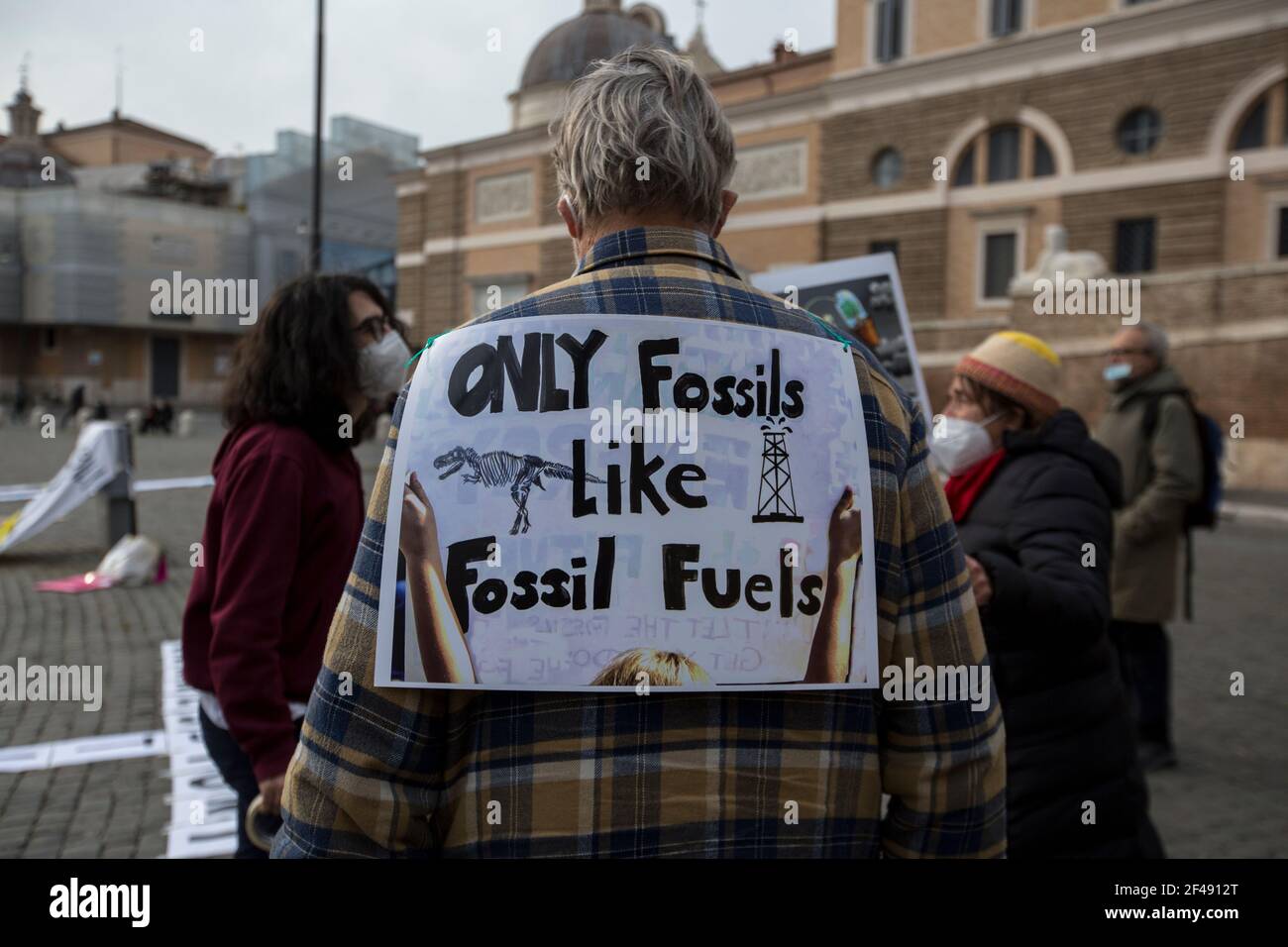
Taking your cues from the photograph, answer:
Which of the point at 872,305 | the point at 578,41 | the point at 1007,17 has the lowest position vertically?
the point at 872,305

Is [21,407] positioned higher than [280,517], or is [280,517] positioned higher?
[21,407]

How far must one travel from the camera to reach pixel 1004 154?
28625 mm

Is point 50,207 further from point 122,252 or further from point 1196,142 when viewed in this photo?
point 1196,142

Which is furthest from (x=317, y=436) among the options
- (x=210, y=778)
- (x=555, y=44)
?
(x=555, y=44)

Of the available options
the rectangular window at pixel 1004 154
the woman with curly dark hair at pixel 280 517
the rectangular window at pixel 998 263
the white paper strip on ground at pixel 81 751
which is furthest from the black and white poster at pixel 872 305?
the rectangular window at pixel 1004 154

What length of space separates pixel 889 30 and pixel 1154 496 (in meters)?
29.1

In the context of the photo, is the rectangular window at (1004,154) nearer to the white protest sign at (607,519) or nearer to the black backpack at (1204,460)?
the black backpack at (1204,460)

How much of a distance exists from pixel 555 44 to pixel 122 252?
2439 cm

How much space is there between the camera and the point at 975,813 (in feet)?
5.03

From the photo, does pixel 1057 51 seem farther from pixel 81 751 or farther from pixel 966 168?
pixel 81 751

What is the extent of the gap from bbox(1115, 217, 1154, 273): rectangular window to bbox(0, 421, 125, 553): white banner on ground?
943 inches

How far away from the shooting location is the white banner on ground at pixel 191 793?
13.0 feet

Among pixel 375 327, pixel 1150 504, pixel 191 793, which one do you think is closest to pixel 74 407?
pixel 191 793

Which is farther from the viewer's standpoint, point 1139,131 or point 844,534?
point 1139,131
